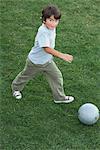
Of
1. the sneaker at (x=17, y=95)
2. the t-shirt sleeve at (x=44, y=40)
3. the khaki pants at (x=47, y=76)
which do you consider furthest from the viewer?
the sneaker at (x=17, y=95)

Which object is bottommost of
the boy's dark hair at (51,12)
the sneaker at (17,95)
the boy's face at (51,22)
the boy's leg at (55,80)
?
the sneaker at (17,95)

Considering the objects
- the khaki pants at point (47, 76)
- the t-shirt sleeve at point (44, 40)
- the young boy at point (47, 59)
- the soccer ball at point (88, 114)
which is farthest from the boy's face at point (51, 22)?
the soccer ball at point (88, 114)

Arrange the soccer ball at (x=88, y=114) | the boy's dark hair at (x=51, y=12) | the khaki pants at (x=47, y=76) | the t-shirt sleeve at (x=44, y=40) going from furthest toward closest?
the khaki pants at (x=47, y=76) → the soccer ball at (x=88, y=114) → the t-shirt sleeve at (x=44, y=40) → the boy's dark hair at (x=51, y=12)

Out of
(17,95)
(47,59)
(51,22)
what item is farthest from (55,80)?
(51,22)

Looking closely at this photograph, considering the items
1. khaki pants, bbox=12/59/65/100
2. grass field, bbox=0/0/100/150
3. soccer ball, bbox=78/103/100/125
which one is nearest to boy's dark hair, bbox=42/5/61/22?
khaki pants, bbox=12/59/65/100

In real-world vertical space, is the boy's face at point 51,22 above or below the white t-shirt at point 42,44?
above

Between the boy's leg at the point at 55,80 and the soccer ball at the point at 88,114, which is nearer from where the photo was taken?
the soccer ball at the point at 88,114

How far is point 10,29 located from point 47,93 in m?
1.80

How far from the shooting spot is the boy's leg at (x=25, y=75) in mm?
4699

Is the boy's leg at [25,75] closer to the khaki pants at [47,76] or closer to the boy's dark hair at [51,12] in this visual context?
the khaki pants at [47,76]

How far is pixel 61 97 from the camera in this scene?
496 cm

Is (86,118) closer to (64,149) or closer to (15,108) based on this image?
(64,149)

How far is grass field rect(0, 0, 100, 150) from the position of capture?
4.46 metres

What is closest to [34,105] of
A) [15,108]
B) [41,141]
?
[15,108]
